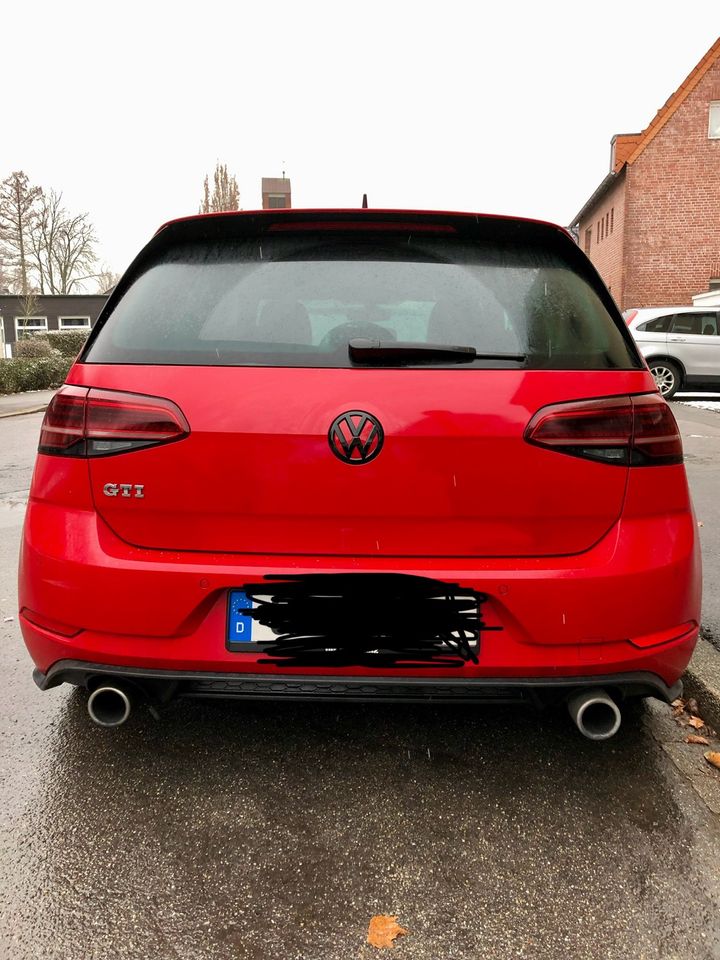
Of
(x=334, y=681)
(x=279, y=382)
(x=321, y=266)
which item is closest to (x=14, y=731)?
(x=334, y=681)

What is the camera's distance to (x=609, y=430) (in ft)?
6.76

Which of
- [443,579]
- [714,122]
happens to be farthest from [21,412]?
[714,122]

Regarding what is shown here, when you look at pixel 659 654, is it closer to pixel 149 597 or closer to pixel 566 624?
pixel 566 624

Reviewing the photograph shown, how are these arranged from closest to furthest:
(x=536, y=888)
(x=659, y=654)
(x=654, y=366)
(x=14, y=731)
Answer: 1. (x=536, y=888)
2. (x=659, y=654)
3. (x=14, y=731)
4. (x=654, y=366)

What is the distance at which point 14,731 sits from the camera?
9.25 ft

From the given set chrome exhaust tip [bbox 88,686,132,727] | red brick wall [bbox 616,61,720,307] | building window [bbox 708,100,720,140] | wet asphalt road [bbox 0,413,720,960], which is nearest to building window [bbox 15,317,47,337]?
red brick wall [bbox 616,61,720,307]

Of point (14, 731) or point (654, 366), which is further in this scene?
point (654, 366)

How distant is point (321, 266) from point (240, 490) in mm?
692

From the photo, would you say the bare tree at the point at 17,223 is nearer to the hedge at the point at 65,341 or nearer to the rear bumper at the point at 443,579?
the hedge at the point at 65,341

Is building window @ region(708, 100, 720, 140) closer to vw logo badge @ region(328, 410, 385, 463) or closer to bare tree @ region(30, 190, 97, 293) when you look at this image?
vw logo badge @ region(328, 410, 385, 463)

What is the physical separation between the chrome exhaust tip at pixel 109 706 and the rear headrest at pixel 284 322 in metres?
1.06

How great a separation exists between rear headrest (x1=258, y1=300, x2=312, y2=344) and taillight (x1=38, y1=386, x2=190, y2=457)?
1.04ft

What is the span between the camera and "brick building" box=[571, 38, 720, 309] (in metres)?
24.8

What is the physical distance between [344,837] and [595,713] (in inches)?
30.2
